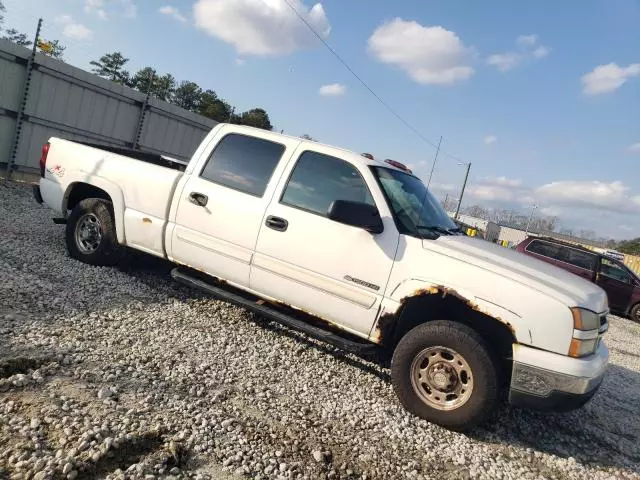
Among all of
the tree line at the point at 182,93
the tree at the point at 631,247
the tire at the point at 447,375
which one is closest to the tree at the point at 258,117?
the tree line at the point at 182,93

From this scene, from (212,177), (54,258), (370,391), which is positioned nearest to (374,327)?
(370,391)

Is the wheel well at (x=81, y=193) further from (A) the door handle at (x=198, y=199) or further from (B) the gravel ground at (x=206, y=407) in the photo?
(A) the door handle at (x=198, y=199)

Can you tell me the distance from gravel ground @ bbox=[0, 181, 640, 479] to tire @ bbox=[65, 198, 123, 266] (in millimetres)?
190

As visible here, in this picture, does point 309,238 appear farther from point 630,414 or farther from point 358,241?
point 630,414

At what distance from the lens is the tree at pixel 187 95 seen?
45.6 m

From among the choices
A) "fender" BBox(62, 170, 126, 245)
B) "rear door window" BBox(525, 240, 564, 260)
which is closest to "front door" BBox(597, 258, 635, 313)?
"rear door window" BBox(525, 240, 564, 260)

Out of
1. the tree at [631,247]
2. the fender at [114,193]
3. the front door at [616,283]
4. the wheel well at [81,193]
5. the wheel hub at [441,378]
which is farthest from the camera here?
the tree at [631,247]

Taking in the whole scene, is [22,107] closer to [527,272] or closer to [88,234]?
[88,234]

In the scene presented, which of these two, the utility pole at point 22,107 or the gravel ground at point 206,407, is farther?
the utility pole at point 22,107

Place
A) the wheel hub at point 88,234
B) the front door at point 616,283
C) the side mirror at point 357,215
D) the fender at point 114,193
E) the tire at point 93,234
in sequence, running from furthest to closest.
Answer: the front door at point 616,283 → the wheel hub at point 88,234 → the tire at point 93,234 → the fender at point 114,193 → the side mirror at point 357,215

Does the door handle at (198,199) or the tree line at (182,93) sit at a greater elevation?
the tree line at (182,93)

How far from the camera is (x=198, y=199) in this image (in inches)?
175

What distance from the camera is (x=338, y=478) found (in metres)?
2.63

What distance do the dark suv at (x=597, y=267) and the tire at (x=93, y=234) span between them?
11462 mm
